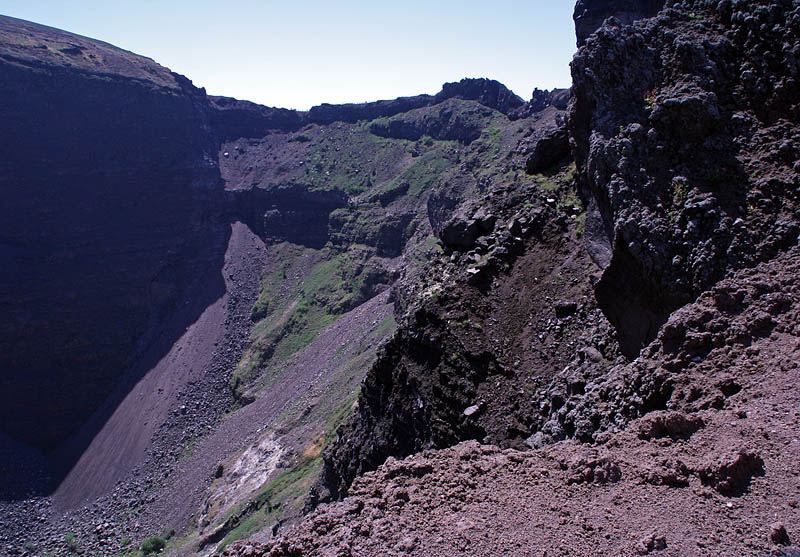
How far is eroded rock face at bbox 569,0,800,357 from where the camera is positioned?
9.48m

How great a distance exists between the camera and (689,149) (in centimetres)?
1071

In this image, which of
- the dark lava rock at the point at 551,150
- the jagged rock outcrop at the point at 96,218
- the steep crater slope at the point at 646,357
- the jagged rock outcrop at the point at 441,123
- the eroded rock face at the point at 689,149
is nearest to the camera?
the steep crater slope at the point at 646,357

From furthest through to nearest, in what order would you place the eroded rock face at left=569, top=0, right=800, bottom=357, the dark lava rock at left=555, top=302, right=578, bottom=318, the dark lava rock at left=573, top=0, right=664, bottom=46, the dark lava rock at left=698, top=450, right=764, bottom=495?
the dark lava rock at left=573, top=0, right=664, bottom=46, the dark lava rock at left=555, top=302, right=578, bottom=318, the eroded rock face at left=569, top=0, right=800, bottom=357, the dark lava rock at left=698, top=450, right=764, bottom=495

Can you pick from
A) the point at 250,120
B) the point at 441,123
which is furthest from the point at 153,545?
the point at 250,120

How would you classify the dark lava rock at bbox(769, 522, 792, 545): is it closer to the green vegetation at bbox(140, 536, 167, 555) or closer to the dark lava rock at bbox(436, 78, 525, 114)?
the green vegetation at bbox(140, 536, 167, 555)

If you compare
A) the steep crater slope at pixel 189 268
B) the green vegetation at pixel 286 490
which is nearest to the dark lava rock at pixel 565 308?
the green vegetation at pixel 286 490

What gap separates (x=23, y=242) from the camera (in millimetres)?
63719

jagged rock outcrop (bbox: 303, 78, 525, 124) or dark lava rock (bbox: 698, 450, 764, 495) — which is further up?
jagged rock outcrop (bbox: 303, 78, 525, 124)

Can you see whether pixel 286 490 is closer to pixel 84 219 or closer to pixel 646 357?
pixel 646 357

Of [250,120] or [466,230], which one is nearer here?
[466,230]

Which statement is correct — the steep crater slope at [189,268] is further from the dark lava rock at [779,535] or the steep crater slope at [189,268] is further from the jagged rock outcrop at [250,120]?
the dark lava rock at [779,535]

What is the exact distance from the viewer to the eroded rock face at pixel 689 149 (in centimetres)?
948

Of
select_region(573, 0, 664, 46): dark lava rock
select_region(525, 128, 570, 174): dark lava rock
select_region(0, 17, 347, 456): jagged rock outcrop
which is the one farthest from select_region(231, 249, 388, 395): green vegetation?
select_region(525, 128, 570, 174): dark lava rock

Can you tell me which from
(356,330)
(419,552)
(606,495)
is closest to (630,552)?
(606,495)
